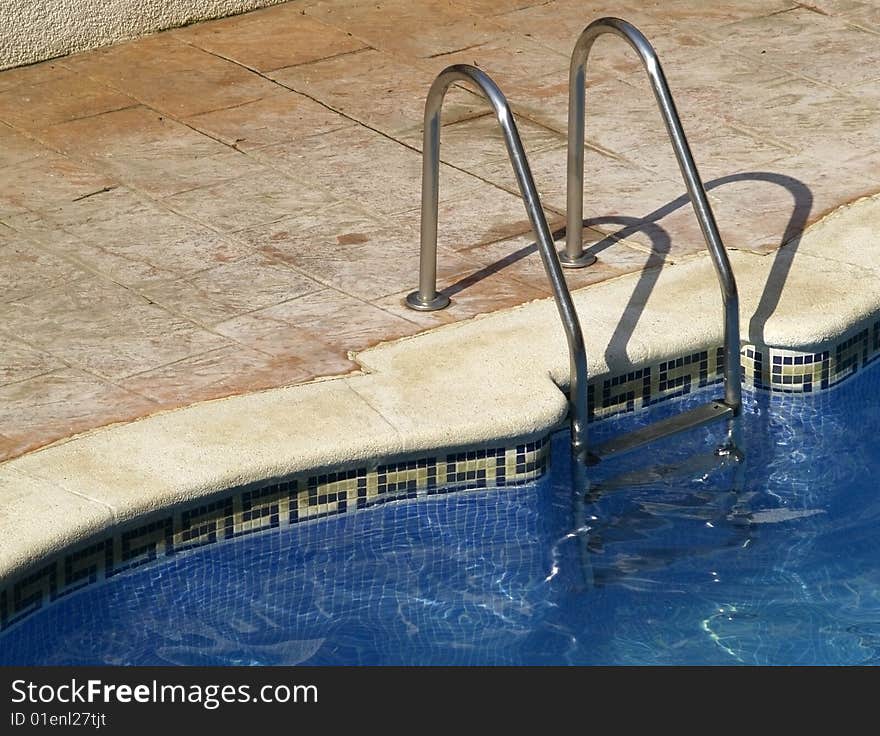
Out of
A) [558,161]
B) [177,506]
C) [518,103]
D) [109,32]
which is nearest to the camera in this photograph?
[177,506]

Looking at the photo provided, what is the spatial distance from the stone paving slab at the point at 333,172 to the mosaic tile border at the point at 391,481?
0.53 m

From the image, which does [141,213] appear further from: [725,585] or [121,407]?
[725,585]

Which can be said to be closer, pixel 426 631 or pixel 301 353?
pixel 426 631

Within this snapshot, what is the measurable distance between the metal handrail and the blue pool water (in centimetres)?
26

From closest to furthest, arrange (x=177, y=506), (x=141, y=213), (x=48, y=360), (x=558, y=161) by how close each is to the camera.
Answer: (x=177, y=506) < (x=48, y=360) < (x=141, y=213) < (x=558, y=161)

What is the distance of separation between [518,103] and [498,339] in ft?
8.50

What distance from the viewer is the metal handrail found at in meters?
5.60

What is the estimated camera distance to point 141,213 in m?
7.19

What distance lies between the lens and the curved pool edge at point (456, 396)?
518cm

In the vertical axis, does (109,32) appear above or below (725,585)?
above

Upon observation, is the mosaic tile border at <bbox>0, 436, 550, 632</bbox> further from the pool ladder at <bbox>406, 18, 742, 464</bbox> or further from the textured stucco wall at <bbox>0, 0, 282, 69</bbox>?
the textured stucco wall at <bbox>0, 0, 282, 69</bbox>

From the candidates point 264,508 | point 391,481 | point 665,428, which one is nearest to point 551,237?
point 665,428

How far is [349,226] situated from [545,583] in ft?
6.93
